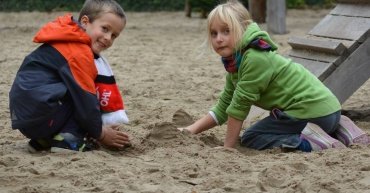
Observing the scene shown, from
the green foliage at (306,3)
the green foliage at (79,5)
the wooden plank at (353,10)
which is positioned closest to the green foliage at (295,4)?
the green foliage at (306,3)

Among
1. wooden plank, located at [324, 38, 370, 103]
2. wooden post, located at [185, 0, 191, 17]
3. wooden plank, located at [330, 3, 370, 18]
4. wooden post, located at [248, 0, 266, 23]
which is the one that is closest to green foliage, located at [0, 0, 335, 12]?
wooden post, located at [185, 0, 191, 17]

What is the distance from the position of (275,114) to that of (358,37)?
46.2 inches

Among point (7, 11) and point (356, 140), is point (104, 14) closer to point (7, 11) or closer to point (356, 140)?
point (356, 140)

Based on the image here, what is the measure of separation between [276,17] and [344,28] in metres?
5.77

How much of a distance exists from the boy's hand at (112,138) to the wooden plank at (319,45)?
5.76 feet

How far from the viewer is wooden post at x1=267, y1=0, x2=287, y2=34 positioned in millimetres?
11109

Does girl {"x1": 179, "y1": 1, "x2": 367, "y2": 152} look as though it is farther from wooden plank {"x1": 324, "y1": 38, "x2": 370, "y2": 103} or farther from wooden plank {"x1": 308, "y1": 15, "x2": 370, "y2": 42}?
wooden plank {"x1": 308, "y1": 15, "x2": 370, "y2": 42}

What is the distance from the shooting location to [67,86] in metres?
3.86

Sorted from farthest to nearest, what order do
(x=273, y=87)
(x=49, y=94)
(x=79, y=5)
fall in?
(x=79, y=5), (x=273, y=87), (x=49, y=94)

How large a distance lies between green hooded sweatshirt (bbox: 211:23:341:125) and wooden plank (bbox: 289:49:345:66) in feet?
2.75

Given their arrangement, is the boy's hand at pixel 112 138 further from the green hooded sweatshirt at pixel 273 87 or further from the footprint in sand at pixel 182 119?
the footprint in sand at pixel 182 119

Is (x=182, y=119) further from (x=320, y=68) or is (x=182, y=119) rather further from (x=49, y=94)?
(x=49, y=94)

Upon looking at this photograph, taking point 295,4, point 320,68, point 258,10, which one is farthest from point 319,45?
point 295,4

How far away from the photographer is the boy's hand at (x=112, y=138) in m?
4.02
